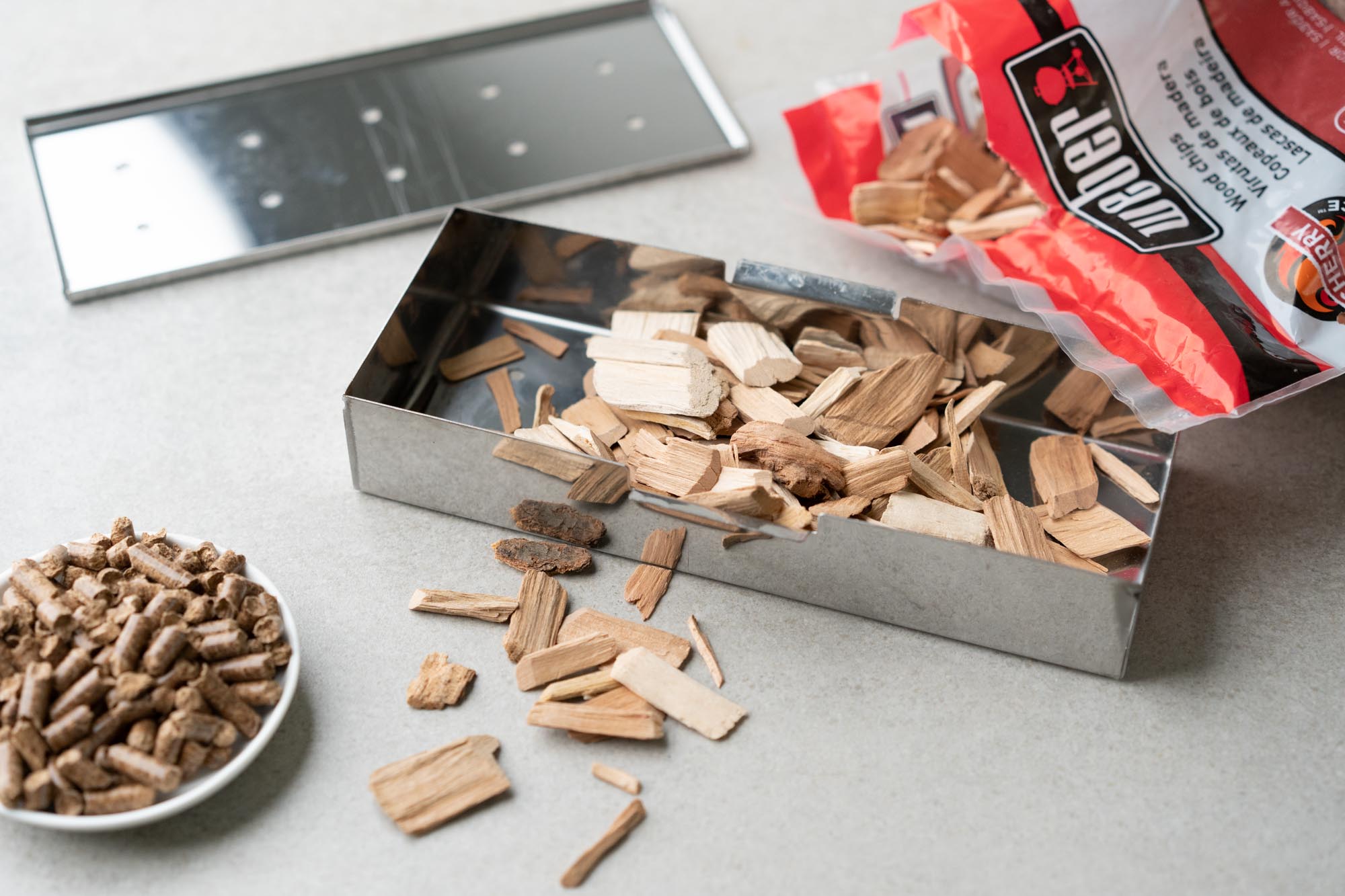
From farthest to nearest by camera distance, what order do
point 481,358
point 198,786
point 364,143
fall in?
1. point 364,143
2. point 481,358
3. point 198,786

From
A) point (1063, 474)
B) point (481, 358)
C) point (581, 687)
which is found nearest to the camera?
point (581, 687)

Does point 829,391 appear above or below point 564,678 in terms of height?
above

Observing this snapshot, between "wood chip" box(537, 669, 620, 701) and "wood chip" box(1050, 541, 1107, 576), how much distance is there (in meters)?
0.37

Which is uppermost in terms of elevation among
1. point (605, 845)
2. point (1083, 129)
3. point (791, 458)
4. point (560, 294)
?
point (1083, 129)

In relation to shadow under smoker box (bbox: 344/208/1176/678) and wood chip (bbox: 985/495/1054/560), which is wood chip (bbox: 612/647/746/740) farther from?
wood chip (bbox: 985/495/1054/560)

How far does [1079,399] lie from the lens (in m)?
1.07

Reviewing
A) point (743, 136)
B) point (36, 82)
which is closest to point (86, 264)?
point (36, 82)

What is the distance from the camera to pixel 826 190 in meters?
1.29

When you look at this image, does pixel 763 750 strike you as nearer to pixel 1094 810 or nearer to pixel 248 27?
pixel 1094 810

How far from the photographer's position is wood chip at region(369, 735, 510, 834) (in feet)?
2.65

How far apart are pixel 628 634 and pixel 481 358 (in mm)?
349

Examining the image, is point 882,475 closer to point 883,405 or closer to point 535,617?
point 883,405

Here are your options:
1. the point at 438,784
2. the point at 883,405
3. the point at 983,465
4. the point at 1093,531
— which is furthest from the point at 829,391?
the point at 438,784

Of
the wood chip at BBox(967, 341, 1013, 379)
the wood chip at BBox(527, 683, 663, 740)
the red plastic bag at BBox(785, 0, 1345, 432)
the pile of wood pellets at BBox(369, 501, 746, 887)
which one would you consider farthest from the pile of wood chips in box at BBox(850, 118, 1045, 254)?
the wood chip at BBox(527, 683, 663, 740)
